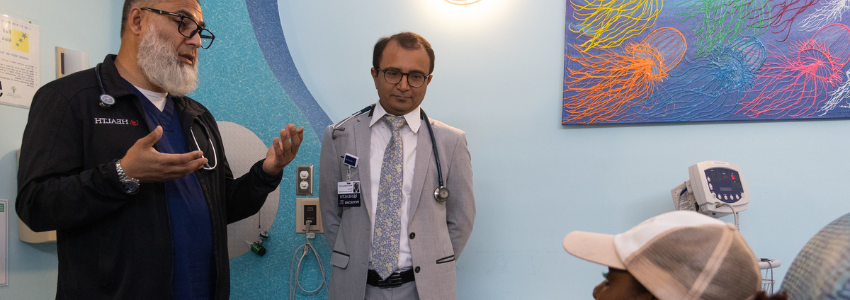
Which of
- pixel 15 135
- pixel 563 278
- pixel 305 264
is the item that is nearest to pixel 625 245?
pixel 563 278

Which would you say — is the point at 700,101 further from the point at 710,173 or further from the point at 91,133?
the point at 91,133

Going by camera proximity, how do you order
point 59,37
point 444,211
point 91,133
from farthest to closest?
point 59,37, point 444,211, point 91,133

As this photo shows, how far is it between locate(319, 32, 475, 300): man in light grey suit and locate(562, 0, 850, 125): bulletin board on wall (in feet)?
2.71

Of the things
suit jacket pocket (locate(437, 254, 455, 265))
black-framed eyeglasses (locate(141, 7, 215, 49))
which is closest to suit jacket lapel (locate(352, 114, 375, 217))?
suit jacket pocket (locate(437, 254, 455, 265))

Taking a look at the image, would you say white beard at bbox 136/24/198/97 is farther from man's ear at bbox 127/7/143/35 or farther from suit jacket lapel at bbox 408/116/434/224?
suit jacket lapel at bbox 408/116/434/224

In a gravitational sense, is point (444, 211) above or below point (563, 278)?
above

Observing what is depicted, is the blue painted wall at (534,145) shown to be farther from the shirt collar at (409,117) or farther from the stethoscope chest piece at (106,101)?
the stethoscope chest piece at (106,101)

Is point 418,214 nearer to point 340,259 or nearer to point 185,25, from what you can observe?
point 340,259

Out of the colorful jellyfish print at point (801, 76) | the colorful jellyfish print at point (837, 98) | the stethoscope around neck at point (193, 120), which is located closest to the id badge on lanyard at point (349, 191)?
the stethoscope around neck at point (193, 120)

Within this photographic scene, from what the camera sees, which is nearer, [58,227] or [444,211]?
[58,227]

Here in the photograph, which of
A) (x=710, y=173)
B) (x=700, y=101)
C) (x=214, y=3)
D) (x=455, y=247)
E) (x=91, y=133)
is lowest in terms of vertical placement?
(x=455, y=247)

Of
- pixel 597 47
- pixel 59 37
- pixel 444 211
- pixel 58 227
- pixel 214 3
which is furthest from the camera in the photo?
pixel 214 3

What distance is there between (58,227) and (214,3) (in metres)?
1.62

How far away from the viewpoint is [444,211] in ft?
6.36
